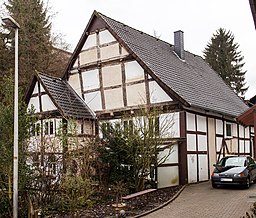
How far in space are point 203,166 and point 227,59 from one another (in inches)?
A: 1301

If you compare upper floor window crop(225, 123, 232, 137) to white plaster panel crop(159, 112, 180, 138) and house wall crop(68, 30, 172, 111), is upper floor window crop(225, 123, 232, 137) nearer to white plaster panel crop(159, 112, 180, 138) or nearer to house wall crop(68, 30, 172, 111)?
white plaster panel crop(159, 112, 180, 138)

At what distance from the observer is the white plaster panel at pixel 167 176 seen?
17.6 meters

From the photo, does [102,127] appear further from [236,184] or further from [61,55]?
[61,55]

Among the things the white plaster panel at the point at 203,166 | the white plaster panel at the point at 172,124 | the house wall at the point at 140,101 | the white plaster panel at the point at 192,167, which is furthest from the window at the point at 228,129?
the white plaster panel at the point at 172,124

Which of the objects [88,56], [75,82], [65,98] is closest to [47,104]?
[65,98]

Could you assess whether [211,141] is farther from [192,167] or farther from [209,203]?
[209,203]

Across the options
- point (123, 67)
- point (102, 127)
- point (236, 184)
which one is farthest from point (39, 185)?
point (123, 67)

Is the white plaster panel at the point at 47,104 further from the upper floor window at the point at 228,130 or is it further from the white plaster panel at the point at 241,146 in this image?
the white plaster panel at the point at 241,146

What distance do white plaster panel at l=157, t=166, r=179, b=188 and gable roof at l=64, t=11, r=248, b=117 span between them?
316cm

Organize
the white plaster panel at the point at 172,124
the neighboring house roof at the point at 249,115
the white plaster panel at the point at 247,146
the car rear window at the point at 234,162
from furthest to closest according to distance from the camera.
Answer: the white plaster panel at the point at 247,146 → the white plaster panel at the point at 172,124 → the car rear window at the point at 234,162 → the neighboring house roof at the point at 249,115

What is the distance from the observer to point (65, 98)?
22219 mm

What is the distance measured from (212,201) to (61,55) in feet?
74.7

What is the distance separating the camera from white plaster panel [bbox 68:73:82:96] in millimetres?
23266

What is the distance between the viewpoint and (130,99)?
20.7 meters
